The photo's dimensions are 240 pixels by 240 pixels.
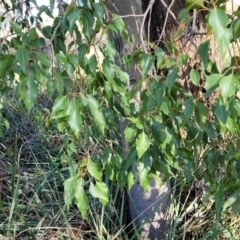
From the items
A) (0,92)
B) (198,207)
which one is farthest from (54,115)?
(198,207)

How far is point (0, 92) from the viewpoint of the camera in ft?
4.64

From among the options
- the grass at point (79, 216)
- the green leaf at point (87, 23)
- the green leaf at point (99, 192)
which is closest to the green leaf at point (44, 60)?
the green leaf at point (87, 23)

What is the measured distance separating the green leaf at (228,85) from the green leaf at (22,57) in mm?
464

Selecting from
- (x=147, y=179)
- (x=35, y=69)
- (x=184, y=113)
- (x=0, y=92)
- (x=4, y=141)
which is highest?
(x=35, y=69)

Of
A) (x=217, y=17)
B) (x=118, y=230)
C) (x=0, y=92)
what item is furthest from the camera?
(x=118, y=230)

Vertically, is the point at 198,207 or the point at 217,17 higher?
the point at 217,17

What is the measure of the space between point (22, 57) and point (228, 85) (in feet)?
1.59

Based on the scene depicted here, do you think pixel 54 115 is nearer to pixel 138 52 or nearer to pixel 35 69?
pixel 35 69

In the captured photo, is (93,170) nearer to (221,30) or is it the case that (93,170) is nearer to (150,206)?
(221,30)

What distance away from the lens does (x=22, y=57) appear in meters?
1.04

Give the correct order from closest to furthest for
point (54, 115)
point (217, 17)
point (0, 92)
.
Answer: point (217, 17) < point (54, 115) < point (0, 92)

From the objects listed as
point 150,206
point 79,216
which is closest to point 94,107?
point 150,206

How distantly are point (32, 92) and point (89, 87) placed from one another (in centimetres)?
24

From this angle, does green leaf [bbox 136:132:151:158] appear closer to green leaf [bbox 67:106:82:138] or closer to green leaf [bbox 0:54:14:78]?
green leaf [bbox 67:106:82:138]
